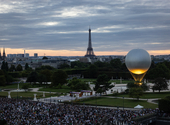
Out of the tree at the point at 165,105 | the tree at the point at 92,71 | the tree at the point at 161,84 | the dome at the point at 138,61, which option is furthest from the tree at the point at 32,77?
the tree at the point at 165,105

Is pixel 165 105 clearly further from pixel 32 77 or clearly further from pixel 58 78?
pixel 32 77

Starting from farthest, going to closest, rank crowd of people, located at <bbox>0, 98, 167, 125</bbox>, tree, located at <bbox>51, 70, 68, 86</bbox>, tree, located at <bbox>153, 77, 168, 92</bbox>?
tree, located at <bbox>51, 70, 68, 86</bbox> < tree, located at <bbox>153, 77, 168, 92</bbox> < crowd of people, located at <bbox>0, 98, 167, 125</bbox>

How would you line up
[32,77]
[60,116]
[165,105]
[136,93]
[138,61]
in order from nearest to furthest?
[60,116], [165,105], [136,93], [138,61], [32,77]

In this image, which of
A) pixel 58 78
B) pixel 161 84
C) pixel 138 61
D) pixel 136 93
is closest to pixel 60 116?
pixel 136 93

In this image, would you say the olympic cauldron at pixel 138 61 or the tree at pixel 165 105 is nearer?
the tree at pixel 165 105

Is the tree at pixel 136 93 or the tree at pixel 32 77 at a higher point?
the tree at pixel 32 77

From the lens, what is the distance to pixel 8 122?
34969 mm

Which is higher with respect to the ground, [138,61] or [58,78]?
[138,61]

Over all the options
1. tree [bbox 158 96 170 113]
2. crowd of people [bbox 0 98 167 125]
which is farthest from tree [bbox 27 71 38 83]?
tree [bbox 158 96 170 113]

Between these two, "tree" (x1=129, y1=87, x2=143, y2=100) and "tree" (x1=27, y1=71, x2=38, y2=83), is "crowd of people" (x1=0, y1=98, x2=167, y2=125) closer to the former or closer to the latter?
"tree" (x1=129, y1=87, x2=143, y2=100)

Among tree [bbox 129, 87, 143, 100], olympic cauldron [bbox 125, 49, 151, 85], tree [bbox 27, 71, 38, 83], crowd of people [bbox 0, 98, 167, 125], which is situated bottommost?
crowd of people [bbox 0, 98, 167, 125]

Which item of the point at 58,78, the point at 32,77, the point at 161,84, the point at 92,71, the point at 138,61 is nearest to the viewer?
the point at 161,84

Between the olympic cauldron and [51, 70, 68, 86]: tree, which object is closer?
the olympic cauldron

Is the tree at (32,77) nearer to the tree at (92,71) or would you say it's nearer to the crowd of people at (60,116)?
the tree at (92,71)
